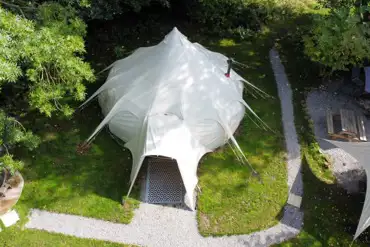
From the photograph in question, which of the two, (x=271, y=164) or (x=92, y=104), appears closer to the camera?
(x=271, y=164)

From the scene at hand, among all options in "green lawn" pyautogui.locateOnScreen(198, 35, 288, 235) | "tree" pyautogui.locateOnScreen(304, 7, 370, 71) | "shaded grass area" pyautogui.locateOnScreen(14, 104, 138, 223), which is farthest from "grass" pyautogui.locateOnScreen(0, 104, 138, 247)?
"tree" pyautogui.locateOnScreen(304, 7, 370, 71)

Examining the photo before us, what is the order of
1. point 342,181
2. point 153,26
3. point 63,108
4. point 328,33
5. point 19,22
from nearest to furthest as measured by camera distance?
point 19,22
point 63,108
point 342,181
point 328,33
point 153,26

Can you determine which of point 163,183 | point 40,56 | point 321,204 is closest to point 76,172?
point 163,183

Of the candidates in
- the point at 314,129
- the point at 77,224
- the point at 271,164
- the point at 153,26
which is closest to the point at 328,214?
the point at 271,164

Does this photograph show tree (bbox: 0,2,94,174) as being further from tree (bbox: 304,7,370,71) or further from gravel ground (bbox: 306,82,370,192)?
tree (bbox: 304,7,370,71)

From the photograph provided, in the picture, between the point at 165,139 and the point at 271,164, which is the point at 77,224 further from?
the point at 271,164

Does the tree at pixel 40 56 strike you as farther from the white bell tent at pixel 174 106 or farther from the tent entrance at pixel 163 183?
the tent entrance at pixel 163 183

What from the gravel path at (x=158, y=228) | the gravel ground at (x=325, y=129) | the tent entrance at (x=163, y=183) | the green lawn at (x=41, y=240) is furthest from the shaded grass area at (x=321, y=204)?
the green lawn at (x=41, y=240)
